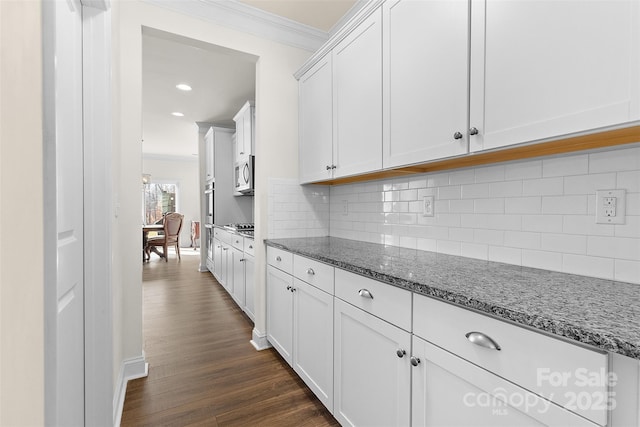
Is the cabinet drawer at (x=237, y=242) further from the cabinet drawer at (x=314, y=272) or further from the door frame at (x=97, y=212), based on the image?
the door frame at (x=97, y=212)

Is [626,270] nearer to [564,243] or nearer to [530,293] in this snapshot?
[564,243]

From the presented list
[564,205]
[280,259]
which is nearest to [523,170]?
[564,205]

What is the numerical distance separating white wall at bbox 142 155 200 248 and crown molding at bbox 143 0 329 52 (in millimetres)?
7011

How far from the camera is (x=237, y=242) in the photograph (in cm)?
326

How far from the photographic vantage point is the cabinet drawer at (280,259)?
203 centimetres

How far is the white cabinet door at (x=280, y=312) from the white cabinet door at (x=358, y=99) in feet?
2.84

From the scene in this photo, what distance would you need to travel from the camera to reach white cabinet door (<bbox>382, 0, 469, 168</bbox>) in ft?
4.14

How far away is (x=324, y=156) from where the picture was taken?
2.22m

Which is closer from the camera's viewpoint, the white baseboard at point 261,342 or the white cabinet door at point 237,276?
the white baseboard at point 261,342

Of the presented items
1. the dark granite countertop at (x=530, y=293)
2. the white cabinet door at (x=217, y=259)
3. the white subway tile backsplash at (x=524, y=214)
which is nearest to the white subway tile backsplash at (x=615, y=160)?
the white subway tile backsplash at (x=524, y=214)

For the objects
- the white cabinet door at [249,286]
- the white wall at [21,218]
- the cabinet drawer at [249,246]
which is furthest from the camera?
the white cabinet door at [249,286]

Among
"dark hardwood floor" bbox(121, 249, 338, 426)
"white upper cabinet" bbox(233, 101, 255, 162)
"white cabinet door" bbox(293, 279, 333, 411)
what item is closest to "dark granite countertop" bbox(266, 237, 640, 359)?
"white cabinet door" bbox(293, 279, 333, 411)

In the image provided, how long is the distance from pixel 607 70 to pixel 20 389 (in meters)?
1.51

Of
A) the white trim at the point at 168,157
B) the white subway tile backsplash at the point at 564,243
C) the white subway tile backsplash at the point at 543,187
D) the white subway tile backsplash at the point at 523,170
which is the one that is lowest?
the white subway tile backsplash at the point at 564,243
